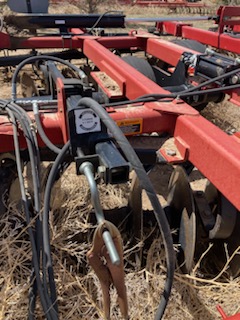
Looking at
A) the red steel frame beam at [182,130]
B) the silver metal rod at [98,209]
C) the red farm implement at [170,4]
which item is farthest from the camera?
the red farm implement at [170,4]

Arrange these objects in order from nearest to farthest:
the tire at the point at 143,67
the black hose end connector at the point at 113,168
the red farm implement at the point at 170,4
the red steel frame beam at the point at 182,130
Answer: the black hose end connector at the point at 113,168
the red steel frame beam at the point at 182,130
the tire at the point at 143,67
the red farm implement at the point at 170,4

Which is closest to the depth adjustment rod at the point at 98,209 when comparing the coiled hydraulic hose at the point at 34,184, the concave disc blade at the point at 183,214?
the coiled hydraulic hose at the point at 34,184

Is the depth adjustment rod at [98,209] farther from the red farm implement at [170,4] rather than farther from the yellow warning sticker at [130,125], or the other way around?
the red farm implement at [170,4]

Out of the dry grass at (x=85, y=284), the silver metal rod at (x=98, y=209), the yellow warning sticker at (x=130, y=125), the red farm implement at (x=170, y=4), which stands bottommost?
the dry grass at (x=85, y=284)

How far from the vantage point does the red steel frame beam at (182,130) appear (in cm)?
122

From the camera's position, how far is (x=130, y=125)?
5.17 feet

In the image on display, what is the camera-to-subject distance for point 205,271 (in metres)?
1.94

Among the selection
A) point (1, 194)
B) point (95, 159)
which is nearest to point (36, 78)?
→ point (1, 194)

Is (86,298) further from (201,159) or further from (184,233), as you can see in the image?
(201,159)

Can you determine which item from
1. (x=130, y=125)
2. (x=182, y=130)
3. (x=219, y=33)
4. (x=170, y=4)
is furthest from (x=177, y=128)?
(x=170, y=4)

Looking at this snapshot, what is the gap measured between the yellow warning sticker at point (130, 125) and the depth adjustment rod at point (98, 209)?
57cm

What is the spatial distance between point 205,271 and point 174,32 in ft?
10.1

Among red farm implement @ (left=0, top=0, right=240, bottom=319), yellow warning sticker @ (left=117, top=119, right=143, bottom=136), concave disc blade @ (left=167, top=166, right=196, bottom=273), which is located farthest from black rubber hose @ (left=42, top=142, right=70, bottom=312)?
concave disc blade @ (left=167, top=166, right=196, bottom=273)

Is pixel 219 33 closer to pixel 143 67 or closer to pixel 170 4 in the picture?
pixel 143 67
